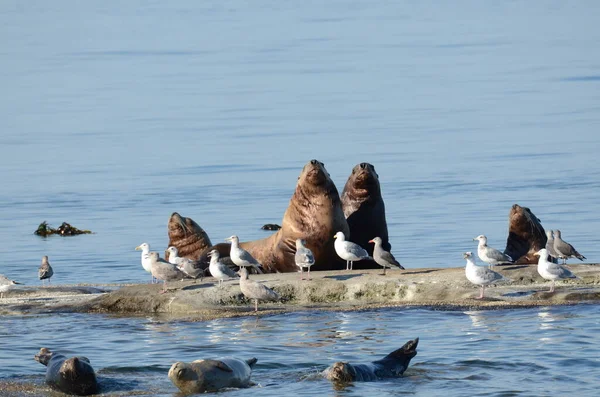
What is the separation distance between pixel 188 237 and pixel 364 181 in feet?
9.06

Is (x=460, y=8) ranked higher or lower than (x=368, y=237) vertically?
higher

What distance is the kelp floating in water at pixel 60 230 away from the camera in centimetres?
2544

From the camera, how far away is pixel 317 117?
4084cm

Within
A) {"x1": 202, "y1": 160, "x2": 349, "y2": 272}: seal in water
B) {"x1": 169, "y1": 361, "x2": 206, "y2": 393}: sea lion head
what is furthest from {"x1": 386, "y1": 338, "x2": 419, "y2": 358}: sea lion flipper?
{"x1": 202, "y1": 160, "x2": 349, "y2": 272}: seal in water

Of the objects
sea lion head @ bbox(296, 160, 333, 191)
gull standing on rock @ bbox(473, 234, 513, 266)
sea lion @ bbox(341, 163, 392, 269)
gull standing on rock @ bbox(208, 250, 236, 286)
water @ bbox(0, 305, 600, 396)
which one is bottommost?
water @ bbox(0, 305, 600, 396)

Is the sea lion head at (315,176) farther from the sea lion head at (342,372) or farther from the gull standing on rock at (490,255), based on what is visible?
the sea lion head at (342,372)

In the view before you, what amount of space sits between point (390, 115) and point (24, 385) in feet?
93.4

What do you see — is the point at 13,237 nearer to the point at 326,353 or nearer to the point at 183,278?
the point at 183,278

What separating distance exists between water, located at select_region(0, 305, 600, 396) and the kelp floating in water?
30.6ft

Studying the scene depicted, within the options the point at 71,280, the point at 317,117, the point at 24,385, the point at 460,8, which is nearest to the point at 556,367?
the point at 24,385

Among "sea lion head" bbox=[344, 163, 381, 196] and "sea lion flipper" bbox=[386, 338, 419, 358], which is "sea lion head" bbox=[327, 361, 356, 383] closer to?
"sea lion flipper" bbox=[386, 338, 419, 358]

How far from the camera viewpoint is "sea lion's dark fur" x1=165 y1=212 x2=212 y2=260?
20.8m

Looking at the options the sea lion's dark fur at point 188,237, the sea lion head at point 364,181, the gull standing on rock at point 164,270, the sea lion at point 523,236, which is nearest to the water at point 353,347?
the gull standing on rock at point 164,270

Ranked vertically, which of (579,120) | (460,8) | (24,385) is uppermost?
(460,8)
